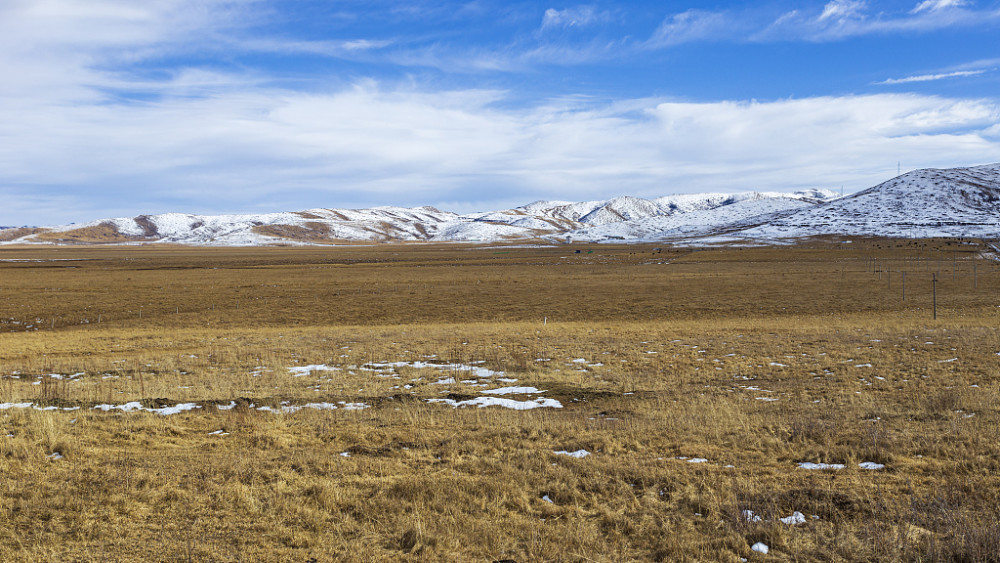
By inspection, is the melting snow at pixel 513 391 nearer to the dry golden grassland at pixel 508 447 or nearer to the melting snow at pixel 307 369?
the dry golden grassland at pixel 508 447

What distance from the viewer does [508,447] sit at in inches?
386

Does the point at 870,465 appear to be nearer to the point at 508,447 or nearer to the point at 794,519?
the point at 794,519

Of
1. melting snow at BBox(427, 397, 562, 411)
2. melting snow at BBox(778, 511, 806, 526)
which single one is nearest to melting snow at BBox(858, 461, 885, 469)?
melting snow at BBox(778, 511, 806, 526)

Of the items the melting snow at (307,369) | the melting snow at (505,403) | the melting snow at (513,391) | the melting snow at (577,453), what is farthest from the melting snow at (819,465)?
the melting snow at (307,369)

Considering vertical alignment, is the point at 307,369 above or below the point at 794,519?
below

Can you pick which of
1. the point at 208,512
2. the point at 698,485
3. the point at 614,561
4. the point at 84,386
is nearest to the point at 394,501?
the point at 208,512

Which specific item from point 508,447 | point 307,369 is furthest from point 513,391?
point 307,369

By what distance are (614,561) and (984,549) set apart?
11.4 ft

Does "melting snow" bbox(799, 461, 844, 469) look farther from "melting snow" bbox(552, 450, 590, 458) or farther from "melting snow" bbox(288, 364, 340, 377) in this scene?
"melting snow" bbox(288, 364, 340, 377)

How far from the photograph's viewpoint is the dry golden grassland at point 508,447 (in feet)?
21.0

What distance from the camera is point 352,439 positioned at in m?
10.5

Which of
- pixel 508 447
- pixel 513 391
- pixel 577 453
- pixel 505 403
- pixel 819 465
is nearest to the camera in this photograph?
pixel 819 465

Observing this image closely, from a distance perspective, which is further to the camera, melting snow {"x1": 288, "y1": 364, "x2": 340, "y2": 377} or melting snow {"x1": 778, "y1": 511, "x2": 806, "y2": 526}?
melting snow {"x1": 288, "y1": 364, "x2": 340, "y2": 377}

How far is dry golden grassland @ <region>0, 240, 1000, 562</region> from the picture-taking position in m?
6.40
